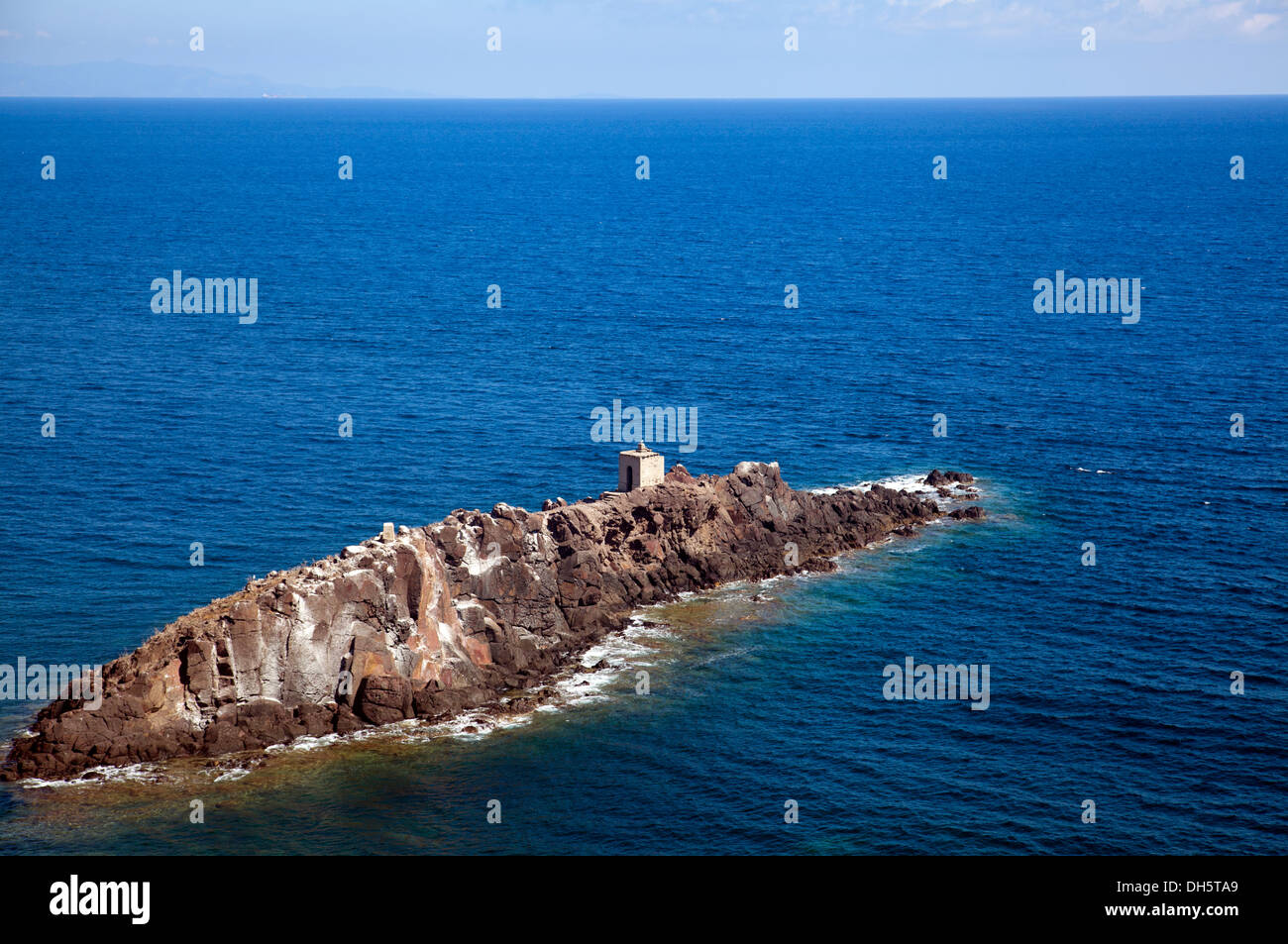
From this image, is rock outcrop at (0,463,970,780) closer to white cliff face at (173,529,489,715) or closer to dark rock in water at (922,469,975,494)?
white cliff face at (173,529,489,715)

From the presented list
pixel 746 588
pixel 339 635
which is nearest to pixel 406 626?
pixel 339 635

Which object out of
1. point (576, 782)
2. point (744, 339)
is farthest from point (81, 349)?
point (576, 782)

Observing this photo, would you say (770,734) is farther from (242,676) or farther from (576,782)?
(242,676)

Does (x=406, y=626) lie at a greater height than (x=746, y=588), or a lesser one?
greater

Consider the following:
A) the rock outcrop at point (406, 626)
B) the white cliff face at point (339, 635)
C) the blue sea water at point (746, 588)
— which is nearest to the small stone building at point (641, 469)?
the rock outcrop at point (406, 626)

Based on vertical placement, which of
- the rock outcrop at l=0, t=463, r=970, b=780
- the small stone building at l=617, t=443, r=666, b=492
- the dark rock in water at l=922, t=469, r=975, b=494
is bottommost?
the rock outcrop at l=0, t=463, r=970, b=780

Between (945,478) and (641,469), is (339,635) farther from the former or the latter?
(945,478)

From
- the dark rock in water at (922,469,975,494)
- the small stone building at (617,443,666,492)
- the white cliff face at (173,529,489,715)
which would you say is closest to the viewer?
the white cliff face at (173,529,489,715)

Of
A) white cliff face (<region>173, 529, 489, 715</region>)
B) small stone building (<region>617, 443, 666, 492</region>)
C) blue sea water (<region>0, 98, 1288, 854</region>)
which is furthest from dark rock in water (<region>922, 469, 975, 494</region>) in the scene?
white cliff face (<region>173, 529, 489, 715</region>)
